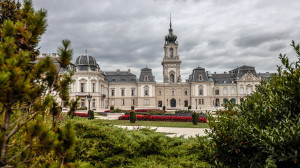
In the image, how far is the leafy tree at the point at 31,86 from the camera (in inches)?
63.9

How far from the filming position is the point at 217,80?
163 ft

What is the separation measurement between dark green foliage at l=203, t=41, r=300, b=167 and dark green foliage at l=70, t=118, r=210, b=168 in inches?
39.7

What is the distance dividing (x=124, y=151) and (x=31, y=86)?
302cm

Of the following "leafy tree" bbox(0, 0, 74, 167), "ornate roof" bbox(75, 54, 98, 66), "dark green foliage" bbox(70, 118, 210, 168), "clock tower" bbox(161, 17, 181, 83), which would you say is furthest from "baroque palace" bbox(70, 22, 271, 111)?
"leafy tree" bbox(0, 0, 74, 167)

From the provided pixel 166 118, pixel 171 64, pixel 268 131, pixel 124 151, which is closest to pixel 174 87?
pixel 171 64

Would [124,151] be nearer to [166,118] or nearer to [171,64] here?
[166,118]

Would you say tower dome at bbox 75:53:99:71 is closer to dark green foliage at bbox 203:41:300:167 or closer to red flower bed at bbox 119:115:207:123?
red flower bed at bbox 119:115:207:123

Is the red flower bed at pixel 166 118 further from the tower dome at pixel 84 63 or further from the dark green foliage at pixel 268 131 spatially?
the tower dome at pixel 84 63

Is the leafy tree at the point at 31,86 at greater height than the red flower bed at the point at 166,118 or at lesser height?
greater

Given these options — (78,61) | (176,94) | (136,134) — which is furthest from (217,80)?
(136,134)

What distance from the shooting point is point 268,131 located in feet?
7.86

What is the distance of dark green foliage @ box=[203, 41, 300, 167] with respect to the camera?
7.30 ft

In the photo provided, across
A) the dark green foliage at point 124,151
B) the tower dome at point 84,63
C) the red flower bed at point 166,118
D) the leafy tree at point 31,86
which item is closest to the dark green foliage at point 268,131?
the dark green foliage at point 124,151

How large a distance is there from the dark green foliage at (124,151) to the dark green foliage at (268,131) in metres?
1.01
